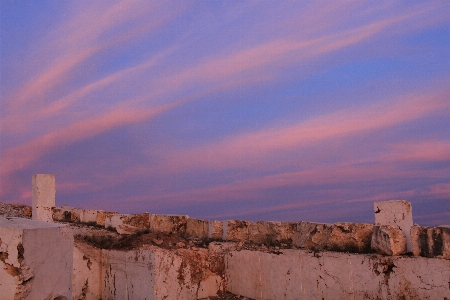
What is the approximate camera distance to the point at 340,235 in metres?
5.62

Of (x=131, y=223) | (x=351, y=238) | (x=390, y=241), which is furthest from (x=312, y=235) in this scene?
(x=131, y=223)

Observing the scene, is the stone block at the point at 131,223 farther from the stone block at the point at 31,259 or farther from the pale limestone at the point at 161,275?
the stone block at the point at 31,259

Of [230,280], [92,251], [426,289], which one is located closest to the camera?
[426,289]

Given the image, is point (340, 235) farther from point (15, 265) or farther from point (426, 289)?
point (15, 265)

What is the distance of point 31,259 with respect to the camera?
11.6 feet

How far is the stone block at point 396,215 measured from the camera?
16.5 feet

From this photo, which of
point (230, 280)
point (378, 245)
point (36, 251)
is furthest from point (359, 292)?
point (36, 251)

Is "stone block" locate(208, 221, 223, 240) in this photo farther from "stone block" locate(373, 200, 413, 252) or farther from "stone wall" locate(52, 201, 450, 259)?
"stone block" locate(373, 200, 413, 252)

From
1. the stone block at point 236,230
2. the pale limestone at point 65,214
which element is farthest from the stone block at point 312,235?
the pale limestone at point 65,214

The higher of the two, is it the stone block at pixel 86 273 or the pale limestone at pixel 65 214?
the pale limestone at pixel 65 214

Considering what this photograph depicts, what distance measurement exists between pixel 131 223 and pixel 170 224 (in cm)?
67

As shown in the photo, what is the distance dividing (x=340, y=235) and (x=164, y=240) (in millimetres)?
2558

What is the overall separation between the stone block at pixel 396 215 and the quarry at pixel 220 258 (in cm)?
1

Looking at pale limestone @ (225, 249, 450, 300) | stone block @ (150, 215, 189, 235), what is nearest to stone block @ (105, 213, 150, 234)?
stone block @ (150, 215, 189, 235)
